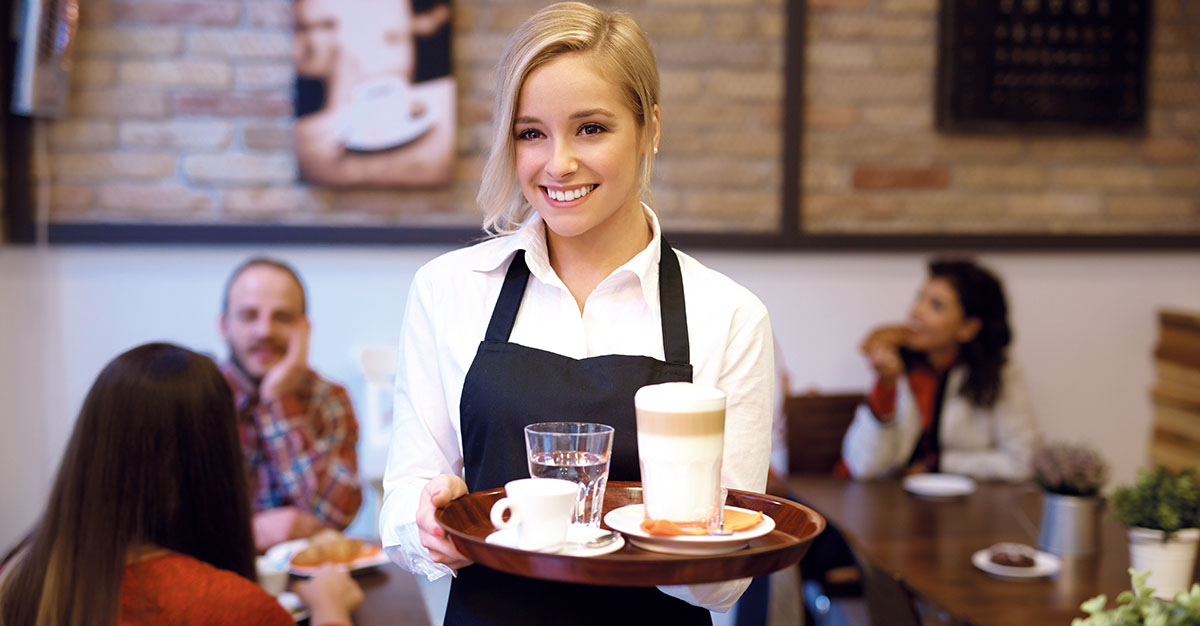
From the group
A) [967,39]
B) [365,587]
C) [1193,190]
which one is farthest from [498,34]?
[1193,190]

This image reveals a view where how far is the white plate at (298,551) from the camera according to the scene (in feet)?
6.95

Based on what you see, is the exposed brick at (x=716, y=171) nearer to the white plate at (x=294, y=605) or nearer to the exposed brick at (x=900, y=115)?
the exposed brick at (x=900, y=115)

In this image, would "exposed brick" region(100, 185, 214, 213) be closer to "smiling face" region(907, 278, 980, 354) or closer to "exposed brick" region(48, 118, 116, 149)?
"exposed brick" region(48, 118, 116, 149)

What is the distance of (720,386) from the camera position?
142cm

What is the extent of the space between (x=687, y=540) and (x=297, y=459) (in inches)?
70.0

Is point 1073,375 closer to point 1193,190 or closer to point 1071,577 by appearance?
point 1193,190

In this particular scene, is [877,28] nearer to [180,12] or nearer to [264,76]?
[264,76]

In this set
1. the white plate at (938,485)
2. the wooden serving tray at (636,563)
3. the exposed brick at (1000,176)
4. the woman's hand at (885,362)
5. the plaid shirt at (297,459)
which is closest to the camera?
the wooden serving tray at (636,563)

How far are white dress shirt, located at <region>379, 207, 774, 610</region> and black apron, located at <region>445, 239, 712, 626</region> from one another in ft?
0.12

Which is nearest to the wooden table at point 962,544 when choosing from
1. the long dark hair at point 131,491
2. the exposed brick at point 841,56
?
the long dark hair at point 131,491

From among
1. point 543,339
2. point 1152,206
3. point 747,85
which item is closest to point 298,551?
point 543,339

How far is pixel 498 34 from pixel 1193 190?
256 cm

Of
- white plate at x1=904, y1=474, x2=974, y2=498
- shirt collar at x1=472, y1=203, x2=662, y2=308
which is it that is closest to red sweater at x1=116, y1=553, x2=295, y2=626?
shirt collar at x1=472, y1=203, x2=662, y2=308

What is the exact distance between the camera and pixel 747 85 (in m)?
3.74
